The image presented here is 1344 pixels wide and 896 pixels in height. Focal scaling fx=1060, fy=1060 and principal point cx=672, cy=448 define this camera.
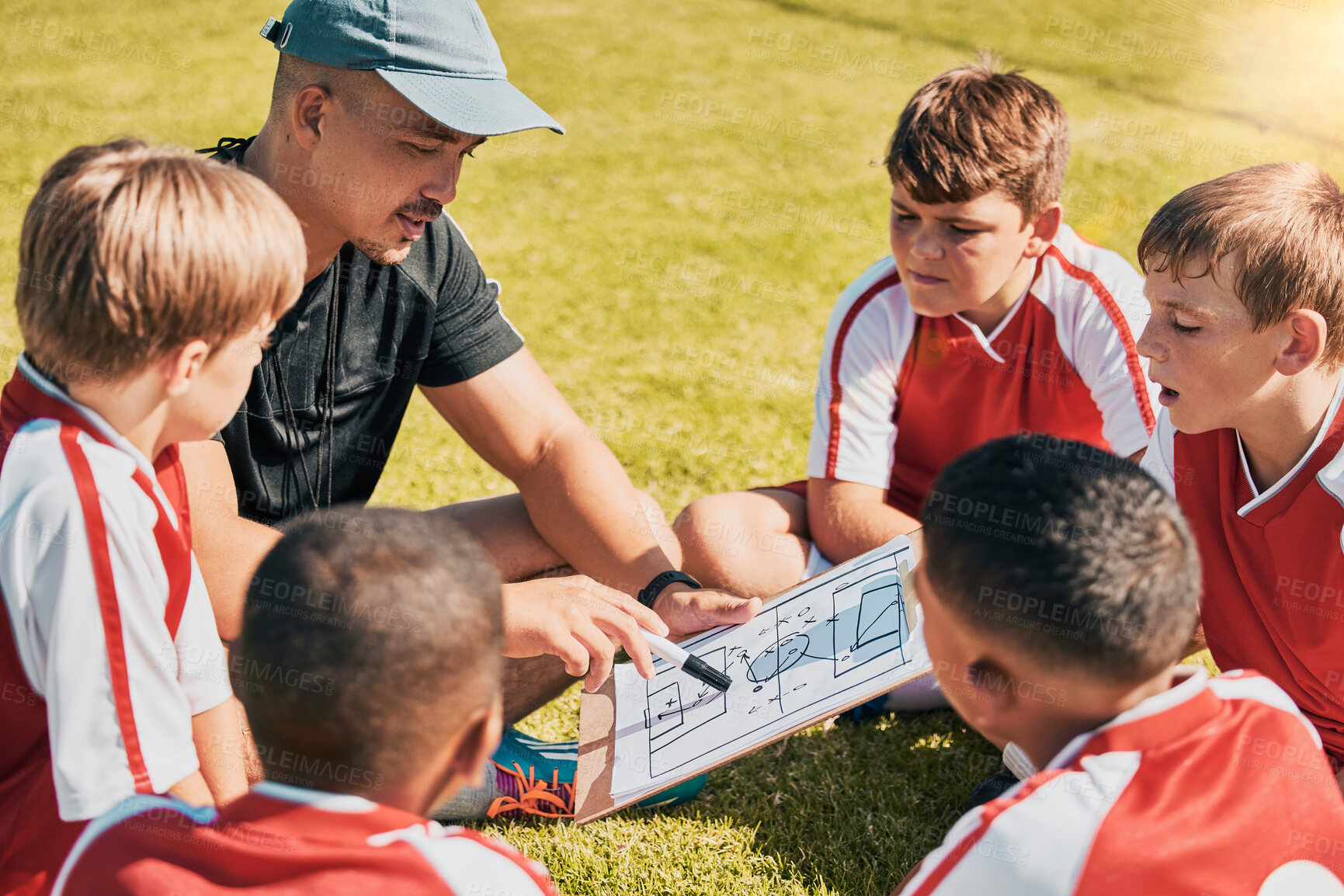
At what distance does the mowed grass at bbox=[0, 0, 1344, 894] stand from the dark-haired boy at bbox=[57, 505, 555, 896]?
1143mm

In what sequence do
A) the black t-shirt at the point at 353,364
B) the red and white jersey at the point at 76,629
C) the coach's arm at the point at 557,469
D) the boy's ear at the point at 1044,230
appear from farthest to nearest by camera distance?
1. the boy's ear at the point at 1044,230
2. the coach's arm at the point at 557,469
3. the black t-shirt at the point at 353,364
4. the red and white jersey at the point at 76,629

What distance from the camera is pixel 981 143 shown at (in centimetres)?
256

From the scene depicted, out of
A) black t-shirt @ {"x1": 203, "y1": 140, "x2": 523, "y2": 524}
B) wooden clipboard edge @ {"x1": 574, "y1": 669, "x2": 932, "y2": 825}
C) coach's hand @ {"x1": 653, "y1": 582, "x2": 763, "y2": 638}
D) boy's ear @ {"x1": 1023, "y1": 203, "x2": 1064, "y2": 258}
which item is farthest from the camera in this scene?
boy's ear @ {"x1": 1023, "y1": 203, "x2": 1064, "y2": 258}

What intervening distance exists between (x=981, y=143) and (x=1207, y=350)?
83 cm

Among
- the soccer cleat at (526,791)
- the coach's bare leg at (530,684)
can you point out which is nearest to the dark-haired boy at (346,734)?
the soccer cleat at (526,791)

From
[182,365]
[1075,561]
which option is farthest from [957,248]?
[182,365]

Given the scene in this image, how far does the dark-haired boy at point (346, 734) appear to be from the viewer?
1.04m

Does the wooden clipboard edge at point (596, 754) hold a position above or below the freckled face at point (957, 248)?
below

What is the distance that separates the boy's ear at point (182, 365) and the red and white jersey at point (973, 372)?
1.69 metres

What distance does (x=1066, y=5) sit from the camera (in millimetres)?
9664

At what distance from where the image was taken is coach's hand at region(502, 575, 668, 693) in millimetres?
1916

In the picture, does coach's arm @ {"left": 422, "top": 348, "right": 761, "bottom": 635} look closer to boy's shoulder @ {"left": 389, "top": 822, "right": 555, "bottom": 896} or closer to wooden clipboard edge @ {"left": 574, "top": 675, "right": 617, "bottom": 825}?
wooden clipboard edge @ {"left": 574, "top": 675, "right": 617, "bottom": 825}

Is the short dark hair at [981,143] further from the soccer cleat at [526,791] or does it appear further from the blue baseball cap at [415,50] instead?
the soccer cleat at [526,791]

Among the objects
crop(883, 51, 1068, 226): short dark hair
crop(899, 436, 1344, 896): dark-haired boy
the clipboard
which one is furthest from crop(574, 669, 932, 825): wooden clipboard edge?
crop(883, 51, 1068, 226): short dark hair
